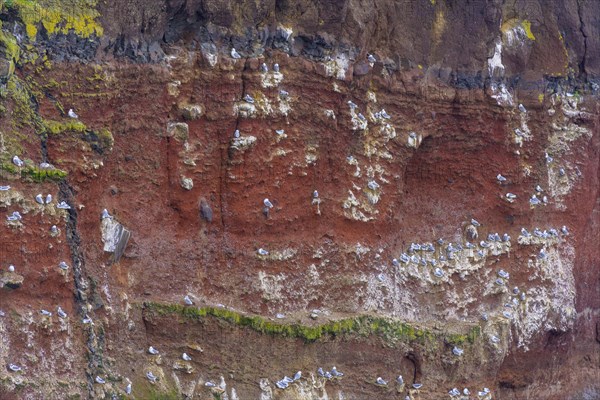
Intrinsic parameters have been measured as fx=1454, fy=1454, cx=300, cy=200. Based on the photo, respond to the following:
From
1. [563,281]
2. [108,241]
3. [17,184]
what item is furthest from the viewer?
[563,281]

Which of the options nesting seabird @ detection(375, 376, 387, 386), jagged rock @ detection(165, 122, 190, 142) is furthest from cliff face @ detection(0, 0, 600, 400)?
nesting seabird @ detection(375, 376, 387, 386)

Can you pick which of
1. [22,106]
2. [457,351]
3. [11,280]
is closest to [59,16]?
[22,106]

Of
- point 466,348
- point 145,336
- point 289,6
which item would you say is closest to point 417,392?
point 466,348

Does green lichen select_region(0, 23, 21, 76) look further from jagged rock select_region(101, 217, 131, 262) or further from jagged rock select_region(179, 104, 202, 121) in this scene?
jagged rock select_region(179, 104, 202, 121)

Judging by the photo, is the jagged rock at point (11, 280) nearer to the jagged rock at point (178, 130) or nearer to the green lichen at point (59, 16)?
the green lichen at point (59, 16)

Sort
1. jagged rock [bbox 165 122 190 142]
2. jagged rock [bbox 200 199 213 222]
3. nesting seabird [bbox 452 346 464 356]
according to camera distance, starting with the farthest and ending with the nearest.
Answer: nesting seabird [bbox 452 346 464 356]
jagged rock [bbox 200 199 213 222]
jagged rock [bbox 165 122 190 142]

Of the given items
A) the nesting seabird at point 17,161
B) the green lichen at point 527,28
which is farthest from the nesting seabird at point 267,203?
the green lichen at point 527,28

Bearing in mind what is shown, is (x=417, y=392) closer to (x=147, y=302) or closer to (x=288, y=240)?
(x=288, y=240)
